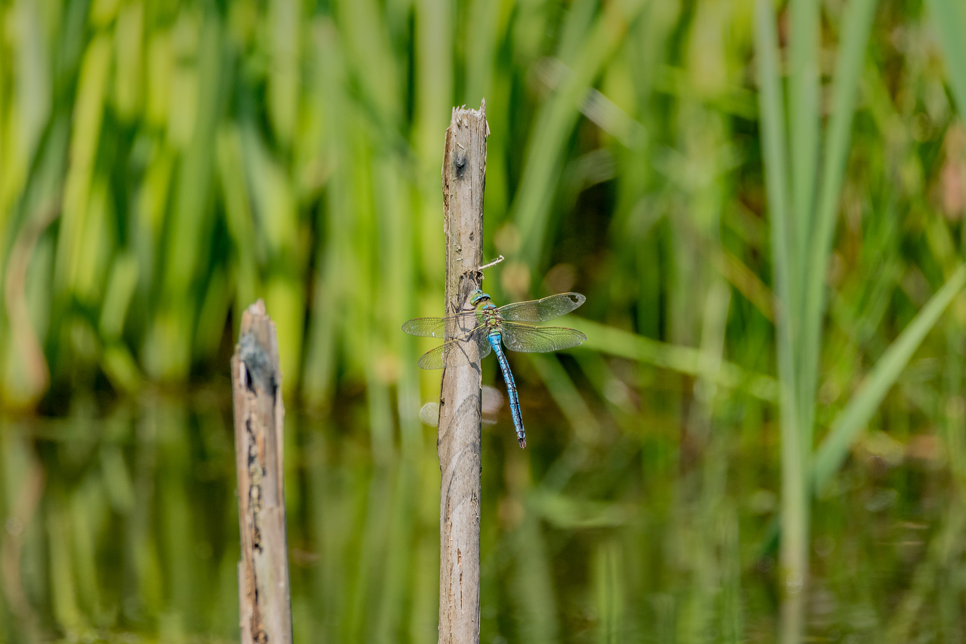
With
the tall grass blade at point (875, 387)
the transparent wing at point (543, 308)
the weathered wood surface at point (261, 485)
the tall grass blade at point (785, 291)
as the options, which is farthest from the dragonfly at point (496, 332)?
the tall grass blade at point (875, 387)

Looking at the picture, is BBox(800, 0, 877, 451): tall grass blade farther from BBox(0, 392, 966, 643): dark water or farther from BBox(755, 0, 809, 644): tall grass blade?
BBox(0, 392, 966, 643): dark water

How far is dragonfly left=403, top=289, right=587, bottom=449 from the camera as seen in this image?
3.01ft

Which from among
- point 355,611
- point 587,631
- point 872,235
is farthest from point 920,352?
point 355,611

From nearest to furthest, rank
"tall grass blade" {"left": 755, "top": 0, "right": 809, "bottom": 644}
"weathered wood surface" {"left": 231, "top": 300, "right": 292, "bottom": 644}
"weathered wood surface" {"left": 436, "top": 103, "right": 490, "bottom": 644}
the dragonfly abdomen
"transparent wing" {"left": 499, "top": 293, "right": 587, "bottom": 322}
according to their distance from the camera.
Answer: "weathered wood surface" {"left": 231, "top": 300, "right": 292, "bottom": 644} < "weathered wood surface" {"left": 436, "top": 103, "right": 490, "bottom": 644} < the dragonfly abdomen < "transparent wing" {"left": 499, "top": 293, "right": 587, "bottom": 322} < "tall grass blade" {"left": 755, "top": 0, "right": 809, "bottom": 644}

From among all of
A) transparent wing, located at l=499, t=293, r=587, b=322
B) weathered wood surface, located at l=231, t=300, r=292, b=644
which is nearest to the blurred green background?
transparent wing, located at l=499, t=293, r=587, b=322

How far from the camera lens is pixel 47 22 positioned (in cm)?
A: 225

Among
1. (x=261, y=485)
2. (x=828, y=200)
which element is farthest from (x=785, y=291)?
(x=261, y=485)

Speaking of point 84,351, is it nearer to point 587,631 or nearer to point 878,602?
point 587,631

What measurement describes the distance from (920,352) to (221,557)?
1.93m

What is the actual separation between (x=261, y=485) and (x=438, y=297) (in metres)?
1.54

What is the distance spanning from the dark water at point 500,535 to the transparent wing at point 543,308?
18.6 inches

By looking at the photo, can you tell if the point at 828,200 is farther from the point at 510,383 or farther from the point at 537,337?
the point at 510,383

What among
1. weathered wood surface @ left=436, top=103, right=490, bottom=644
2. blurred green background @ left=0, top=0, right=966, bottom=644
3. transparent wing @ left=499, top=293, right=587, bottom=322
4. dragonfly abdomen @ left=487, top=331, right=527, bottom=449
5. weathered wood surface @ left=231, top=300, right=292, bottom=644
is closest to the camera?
weathered wood surface @ left=231, top=300, right=292, bottom=644

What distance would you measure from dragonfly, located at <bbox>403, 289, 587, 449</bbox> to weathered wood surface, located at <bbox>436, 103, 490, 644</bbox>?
3 cm
